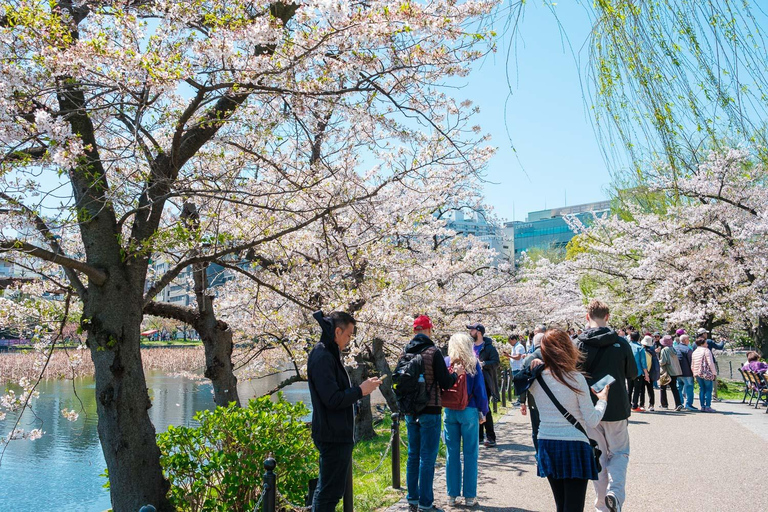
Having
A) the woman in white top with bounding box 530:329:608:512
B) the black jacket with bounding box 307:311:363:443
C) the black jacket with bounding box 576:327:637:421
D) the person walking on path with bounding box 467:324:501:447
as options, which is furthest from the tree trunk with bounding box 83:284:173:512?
the person walking on path with bounding box 467:324:501:447

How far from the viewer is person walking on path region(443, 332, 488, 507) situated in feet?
20.2

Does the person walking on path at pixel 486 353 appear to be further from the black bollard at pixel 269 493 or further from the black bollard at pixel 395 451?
the black bollard at pixel 269 493

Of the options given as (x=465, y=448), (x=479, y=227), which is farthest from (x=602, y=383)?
(x=479, y=227)

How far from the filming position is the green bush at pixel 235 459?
5.81 m

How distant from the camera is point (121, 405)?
6.08 meters

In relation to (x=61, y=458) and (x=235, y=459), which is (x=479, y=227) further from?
(x=235, y=459)

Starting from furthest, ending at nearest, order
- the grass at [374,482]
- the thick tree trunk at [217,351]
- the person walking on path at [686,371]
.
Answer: the person walking on path at [686,371]
the thick tree trunk at [217,351]
the grass at [374,482]

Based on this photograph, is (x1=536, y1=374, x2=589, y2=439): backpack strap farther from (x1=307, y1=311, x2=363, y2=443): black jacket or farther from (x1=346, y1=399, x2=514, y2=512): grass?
(x1=346, y1=399, x2=514, y2=512): grass

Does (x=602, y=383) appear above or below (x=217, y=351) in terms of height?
below

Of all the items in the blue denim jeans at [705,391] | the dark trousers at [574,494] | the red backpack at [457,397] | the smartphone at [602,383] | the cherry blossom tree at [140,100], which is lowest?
the blue denim jeans at [705,391]

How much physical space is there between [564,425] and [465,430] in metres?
2.03

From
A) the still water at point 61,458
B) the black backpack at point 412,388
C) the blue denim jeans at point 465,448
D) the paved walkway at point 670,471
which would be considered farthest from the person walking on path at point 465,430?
the still water at point 61,458

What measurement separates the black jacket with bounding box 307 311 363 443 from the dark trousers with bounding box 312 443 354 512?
9cm

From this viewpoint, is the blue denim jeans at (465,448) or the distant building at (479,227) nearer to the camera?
the blue denim jeans at (465,448)
